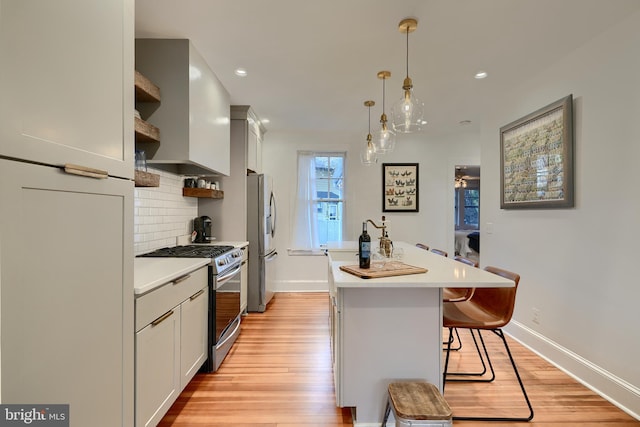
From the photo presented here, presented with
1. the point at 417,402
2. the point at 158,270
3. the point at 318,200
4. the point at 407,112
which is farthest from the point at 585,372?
the point at 318,200

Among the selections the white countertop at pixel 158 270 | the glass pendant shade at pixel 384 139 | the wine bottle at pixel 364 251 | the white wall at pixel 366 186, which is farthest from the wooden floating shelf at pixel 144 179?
the white wall at pixel 366 186

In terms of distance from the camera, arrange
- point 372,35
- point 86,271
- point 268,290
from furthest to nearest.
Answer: point 268,290 < point 372,35 < point 86,271

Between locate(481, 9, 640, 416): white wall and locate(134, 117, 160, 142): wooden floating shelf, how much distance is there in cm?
326

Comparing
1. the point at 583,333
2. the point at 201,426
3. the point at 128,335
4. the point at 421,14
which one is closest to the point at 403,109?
the point at 421,14

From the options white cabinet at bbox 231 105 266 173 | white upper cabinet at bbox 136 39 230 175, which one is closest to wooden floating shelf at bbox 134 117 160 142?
white upper cabinet at bbox 136 39 230 175

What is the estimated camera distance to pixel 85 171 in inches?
37.4

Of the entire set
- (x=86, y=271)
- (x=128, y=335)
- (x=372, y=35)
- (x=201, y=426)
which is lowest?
(x=201, y=426)

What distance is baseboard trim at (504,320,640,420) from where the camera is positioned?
1767 mm

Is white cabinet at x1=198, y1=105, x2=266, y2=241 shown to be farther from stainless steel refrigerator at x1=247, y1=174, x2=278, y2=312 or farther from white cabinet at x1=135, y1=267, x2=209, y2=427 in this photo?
white cabinet at x1=135, y1=267, x2=209, y2=427

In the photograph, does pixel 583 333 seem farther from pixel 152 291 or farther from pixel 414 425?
pixel 152 291

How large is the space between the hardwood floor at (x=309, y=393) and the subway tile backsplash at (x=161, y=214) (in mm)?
1181

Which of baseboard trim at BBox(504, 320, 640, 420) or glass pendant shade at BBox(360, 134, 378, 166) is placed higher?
glass pendant shade at BBox(360, 134, 378, 166)

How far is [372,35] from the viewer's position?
1.97 metres

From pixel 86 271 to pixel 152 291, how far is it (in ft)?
1.50
